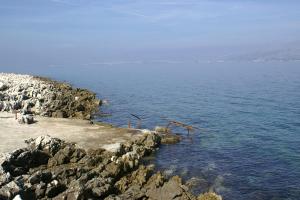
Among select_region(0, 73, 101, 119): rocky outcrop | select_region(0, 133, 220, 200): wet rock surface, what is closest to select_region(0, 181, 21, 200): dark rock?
select_region(0, 133, 220, 200): wet rock surface

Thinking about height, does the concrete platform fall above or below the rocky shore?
above

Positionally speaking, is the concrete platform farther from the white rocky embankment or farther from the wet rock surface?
the white rocky embankment

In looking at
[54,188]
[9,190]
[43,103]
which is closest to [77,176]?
[54,188]

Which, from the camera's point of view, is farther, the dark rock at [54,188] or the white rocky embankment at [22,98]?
the white rocky embankment at [22,98]

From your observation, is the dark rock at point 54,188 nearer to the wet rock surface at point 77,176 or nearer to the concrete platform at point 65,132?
the wet rock surface at point 77,176

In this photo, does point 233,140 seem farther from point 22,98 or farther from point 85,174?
point 22,98

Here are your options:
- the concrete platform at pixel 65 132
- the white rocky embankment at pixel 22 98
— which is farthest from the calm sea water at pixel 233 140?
the white rocky embankment at pixel 22 98

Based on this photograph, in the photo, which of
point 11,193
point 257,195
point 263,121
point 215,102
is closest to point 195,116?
point 263,121

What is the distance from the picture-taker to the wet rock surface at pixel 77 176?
91.6 feet

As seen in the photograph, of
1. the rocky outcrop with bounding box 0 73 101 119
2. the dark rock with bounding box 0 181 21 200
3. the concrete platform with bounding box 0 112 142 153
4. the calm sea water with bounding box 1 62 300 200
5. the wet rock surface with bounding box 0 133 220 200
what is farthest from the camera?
the rocky outcrop with bounding box 0 73 101 119

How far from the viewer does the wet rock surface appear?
1099 inches

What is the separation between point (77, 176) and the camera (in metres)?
31.5

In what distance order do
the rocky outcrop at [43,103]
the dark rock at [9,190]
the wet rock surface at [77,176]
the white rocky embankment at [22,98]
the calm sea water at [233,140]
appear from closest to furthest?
the dark rock at [9,190] < the wet rock surface at [77,176] < the calm sea water at [233,140] < the rocky outcrop at [43,103] < the white rocky embankment at [22,98]

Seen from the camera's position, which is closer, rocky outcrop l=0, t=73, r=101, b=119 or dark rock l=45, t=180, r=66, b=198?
dark rock l=45, t=180, r=66, b=198
